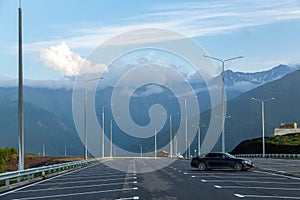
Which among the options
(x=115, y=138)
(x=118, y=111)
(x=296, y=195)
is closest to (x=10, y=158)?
(x=118, y=111)

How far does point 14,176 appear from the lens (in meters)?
29.6

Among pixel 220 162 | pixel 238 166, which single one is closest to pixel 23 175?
pixel 220 162

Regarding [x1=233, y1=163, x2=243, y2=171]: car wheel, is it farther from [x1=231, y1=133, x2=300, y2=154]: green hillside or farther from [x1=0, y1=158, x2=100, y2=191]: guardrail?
→ [x1=231, y1=133, x2=300, y2=154]: green hillside

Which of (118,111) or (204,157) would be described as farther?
(118,111)

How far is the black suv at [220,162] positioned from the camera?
4359 cm

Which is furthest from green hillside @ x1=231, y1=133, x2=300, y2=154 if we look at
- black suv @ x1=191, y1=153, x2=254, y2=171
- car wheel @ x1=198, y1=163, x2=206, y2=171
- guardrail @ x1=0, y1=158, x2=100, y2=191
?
guardrail @ x1=0, y1=158, x2=100, y2=191

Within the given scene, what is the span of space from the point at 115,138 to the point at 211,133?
95.1 ft

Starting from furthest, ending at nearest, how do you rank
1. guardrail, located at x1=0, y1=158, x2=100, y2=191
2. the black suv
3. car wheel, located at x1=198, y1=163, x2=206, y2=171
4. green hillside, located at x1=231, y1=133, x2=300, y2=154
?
green hillside, located at x1=231, y1=133, x2=300, y2=154, car wheel, located at x1=198, y1=163, x2=206, y2=171, the black suv, guardrail, located at x1=0, y1=158, x2=100, y2=191

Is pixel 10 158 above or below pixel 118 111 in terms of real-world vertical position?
below

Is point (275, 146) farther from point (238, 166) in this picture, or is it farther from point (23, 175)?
point (23, 175)

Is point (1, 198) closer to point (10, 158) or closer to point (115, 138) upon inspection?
point (10, 158)

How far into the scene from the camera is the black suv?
4359 centimetres

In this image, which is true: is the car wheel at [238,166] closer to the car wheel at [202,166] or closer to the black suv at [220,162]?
the black suv at [220,162]

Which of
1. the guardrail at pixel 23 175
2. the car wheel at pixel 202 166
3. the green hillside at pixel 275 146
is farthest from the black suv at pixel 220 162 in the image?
the green hillside at pixel 275 146
